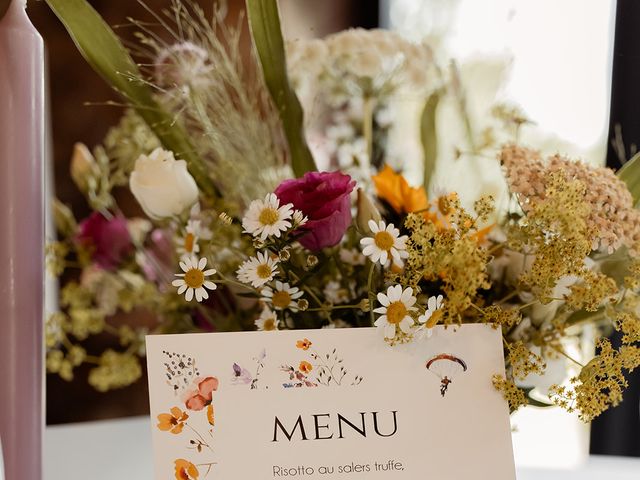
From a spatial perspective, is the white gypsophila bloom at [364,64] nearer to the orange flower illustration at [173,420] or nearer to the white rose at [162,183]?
the white rose at [162,183]

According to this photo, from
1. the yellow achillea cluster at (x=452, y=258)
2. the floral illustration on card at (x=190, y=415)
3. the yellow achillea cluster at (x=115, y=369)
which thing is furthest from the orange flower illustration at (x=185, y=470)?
the yellow achillea cluster at (x=115, y=369)

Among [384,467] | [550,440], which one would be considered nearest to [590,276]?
[384,467]

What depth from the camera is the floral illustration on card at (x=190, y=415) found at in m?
0.49

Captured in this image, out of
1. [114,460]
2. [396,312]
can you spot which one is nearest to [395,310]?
[396,312]

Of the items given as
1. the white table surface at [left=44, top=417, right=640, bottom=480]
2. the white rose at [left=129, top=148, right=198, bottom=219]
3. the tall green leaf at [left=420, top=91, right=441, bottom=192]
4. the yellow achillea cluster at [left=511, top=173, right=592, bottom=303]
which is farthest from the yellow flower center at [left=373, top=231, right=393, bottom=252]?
the white table surface at [left=44, top=417, right=640, bottom=480]

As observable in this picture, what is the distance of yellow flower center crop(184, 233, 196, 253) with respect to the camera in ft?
2.13

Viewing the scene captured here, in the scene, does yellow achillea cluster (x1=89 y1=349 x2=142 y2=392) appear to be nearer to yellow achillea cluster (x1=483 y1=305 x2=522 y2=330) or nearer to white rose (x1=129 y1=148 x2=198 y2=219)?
white rose (x1=129 y1=148 x2=198 y2=219)

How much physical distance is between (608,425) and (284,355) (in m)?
0.86

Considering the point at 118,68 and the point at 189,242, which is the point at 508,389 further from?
the point at 118,68

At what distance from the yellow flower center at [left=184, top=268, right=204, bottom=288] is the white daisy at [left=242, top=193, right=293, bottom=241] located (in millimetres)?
51

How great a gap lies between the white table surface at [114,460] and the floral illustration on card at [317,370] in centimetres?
33

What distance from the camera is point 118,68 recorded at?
628 mm

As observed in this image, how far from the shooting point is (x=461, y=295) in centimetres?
50

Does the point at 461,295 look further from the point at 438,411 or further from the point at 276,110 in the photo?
the point at 276,110
